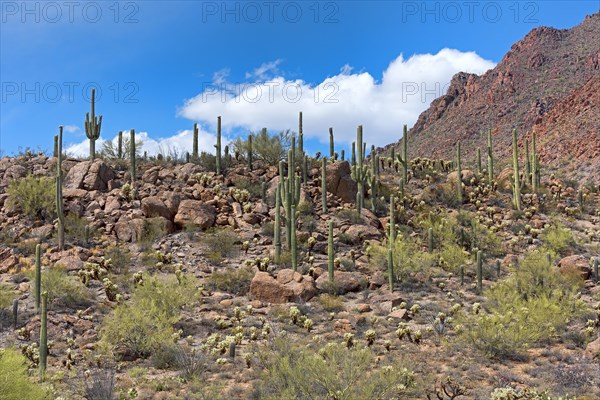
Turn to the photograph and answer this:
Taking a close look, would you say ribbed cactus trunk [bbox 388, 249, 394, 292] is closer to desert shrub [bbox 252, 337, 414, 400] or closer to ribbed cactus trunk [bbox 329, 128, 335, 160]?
desert shrub [bbox 252, 337, 414, 400]

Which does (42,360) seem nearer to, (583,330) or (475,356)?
(475,356)

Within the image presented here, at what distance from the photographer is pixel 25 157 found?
2442cm

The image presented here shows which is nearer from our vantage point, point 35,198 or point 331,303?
point 331,303

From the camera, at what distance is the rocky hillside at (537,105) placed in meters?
40.8

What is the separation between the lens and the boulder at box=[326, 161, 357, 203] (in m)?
21.8

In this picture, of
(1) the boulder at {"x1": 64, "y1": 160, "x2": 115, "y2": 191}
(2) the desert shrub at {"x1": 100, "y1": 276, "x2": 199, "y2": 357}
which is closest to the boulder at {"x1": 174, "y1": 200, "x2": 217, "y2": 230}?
(1) the boulder at {"x1": 64, "y1": 160, "x2": 115, "y2": 191}

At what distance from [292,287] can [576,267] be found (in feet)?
29.3

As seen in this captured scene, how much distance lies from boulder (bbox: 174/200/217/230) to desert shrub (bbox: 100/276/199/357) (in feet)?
21.3

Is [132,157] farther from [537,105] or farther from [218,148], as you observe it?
[537,105]

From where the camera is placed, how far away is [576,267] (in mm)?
15336

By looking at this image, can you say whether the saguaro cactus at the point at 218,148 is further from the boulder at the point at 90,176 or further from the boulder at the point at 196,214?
the boulder at the point at 90,176

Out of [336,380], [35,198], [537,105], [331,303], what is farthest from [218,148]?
[537,105]

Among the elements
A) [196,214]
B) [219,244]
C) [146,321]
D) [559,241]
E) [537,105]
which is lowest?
[146,321]

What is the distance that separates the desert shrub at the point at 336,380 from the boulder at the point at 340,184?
13.6 m
